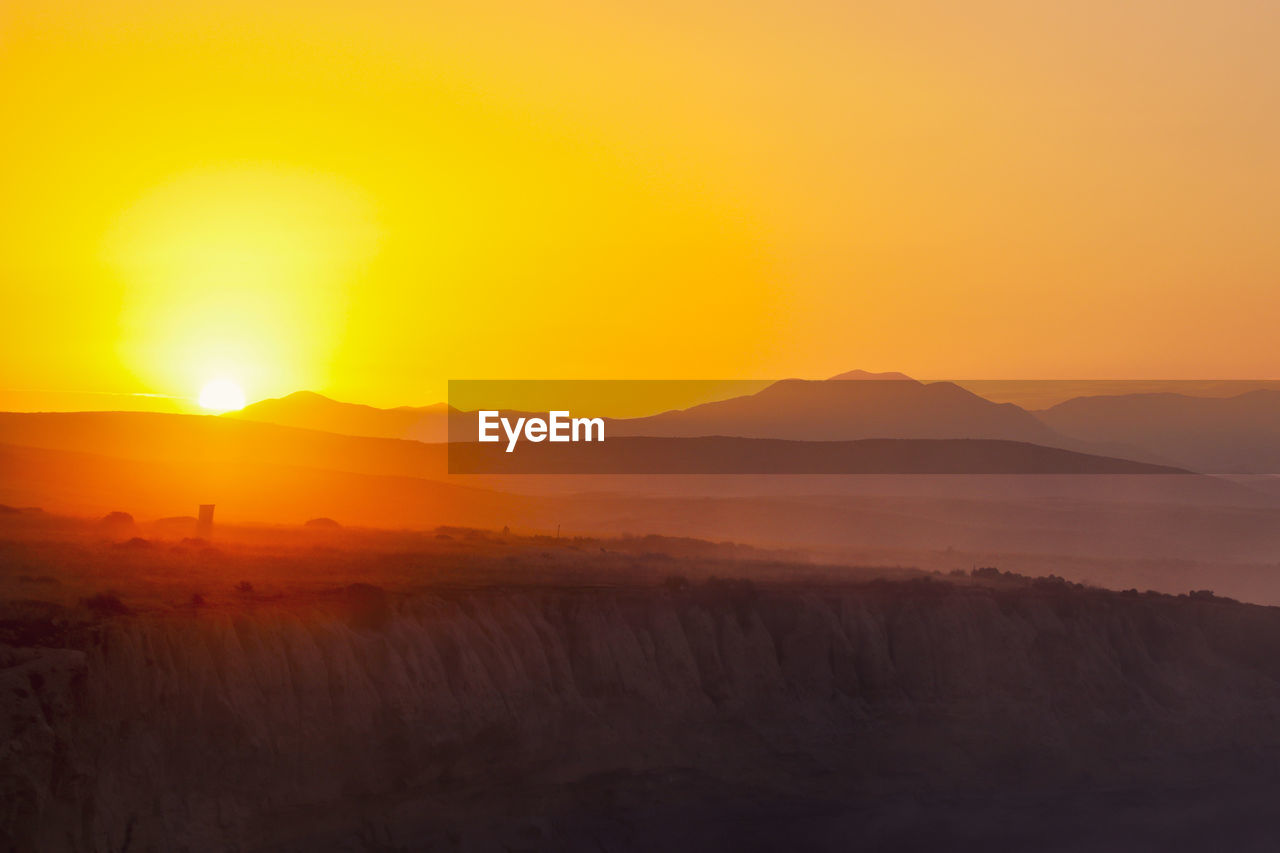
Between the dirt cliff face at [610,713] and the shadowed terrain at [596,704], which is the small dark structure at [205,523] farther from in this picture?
the dirt cliff face at [610,713]

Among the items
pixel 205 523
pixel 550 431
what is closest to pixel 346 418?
pixel 550 431

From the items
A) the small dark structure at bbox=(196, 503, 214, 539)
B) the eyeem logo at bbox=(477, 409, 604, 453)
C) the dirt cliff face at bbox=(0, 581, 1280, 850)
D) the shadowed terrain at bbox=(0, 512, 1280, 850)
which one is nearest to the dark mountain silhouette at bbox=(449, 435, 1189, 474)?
the eyeem logo at bbox=(477, 409, 604, 453)

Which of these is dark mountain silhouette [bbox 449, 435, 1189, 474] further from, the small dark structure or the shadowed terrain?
the shadowed terrain

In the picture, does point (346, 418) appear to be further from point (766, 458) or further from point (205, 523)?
point (205, 523)

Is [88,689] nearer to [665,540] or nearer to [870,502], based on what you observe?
[665,540]

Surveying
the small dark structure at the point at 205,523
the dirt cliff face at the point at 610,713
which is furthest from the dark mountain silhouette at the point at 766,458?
the dirt cliff face at the point at 610,713

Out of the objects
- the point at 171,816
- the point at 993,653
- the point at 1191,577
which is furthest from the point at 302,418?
the point at 171,816
